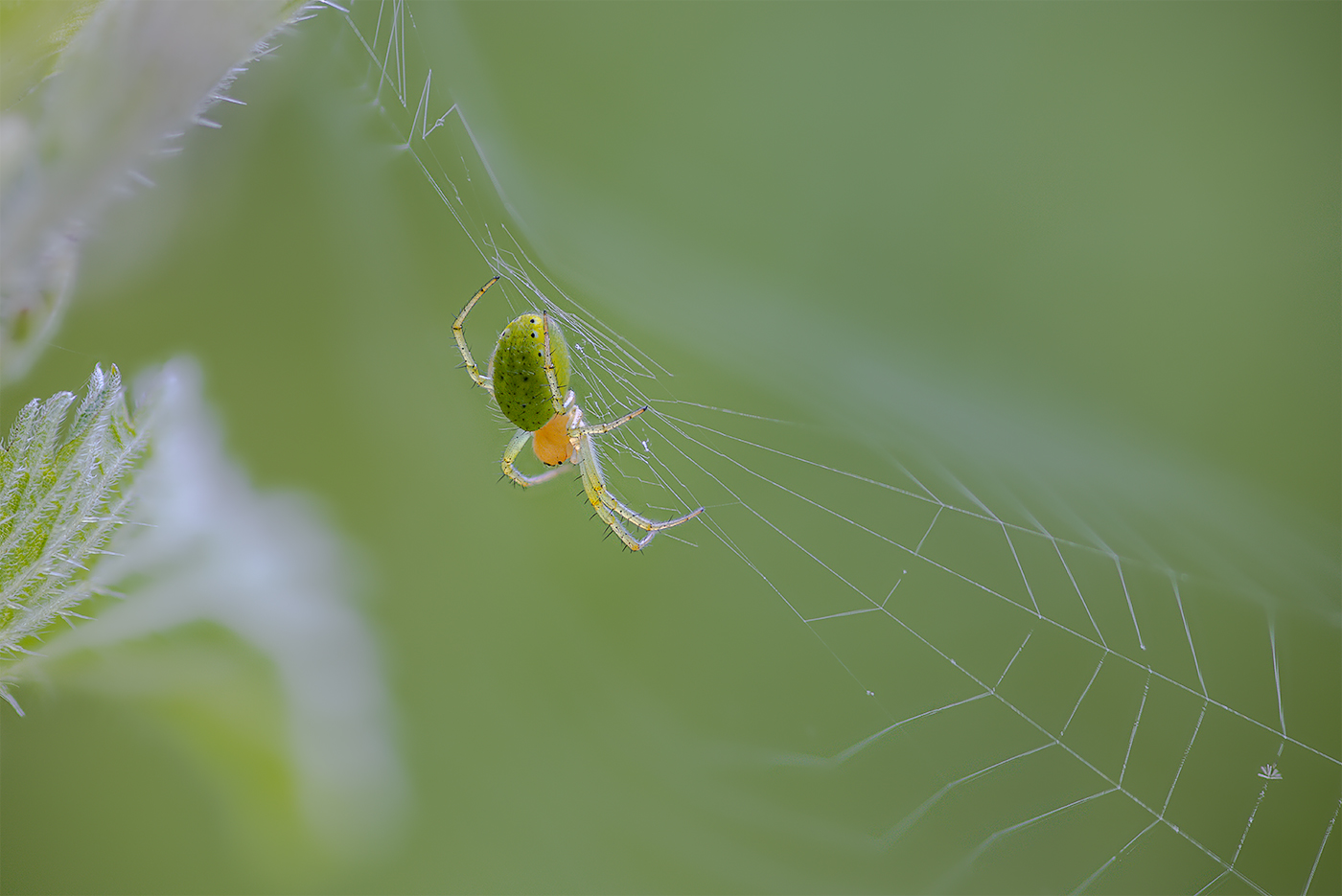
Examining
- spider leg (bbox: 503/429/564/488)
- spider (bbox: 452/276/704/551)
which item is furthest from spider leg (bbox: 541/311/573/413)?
spider leg (bbox: 503/429/564/488)

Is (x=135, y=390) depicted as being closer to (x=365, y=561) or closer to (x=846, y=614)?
(x=365, y=561)

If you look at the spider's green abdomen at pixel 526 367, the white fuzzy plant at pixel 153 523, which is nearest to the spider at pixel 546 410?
the spider's green abdomen at pixel 526 367

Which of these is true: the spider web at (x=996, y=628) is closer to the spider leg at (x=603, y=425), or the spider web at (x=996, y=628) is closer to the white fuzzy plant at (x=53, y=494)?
the spider leg at (x=603, y=425)

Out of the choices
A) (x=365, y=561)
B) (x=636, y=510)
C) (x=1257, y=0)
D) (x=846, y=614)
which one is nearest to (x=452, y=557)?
(x=365, y=561)

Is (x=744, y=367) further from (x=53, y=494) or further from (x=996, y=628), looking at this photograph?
(x=53, y=494)

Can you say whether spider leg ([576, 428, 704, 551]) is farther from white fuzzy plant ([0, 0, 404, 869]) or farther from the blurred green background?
white fuzzy plant ([0, 0, 404, 869])

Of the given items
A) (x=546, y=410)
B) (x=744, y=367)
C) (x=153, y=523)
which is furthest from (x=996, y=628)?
(x=153, y=523)
